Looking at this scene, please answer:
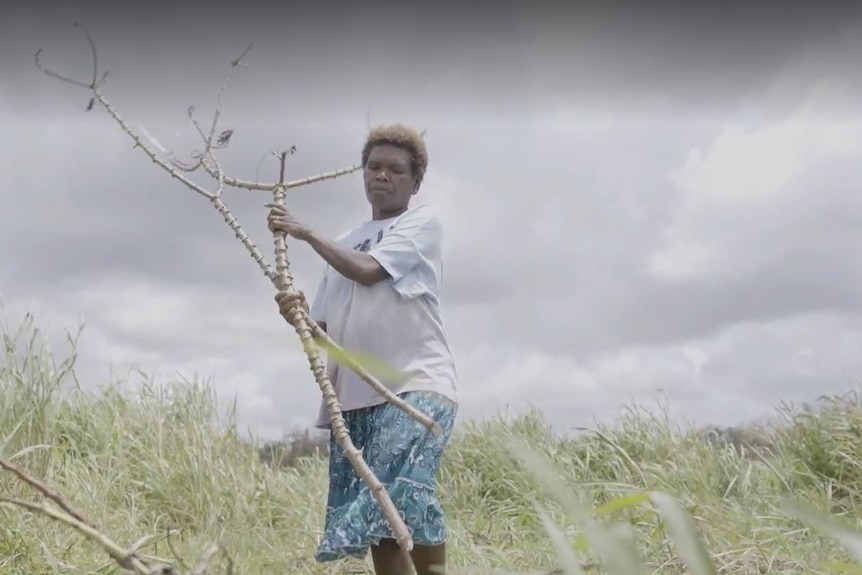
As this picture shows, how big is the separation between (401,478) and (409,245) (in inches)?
28.1

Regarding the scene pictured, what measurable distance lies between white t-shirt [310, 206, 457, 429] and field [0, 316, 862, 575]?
0.54 m

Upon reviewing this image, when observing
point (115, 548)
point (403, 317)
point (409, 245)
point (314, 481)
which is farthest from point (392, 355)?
point (314, 481)

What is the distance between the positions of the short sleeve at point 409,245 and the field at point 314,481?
0.75 m

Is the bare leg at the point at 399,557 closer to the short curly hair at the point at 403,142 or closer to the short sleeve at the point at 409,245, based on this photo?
the short sleeve at the point at 409,245

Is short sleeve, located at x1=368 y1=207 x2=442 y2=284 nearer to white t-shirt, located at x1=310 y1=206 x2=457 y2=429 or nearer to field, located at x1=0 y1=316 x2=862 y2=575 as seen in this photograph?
white t-shirt, located at x1=310 y1=206 x2=457 y2=429

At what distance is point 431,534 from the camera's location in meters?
2.93

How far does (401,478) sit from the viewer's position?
9.51 feet

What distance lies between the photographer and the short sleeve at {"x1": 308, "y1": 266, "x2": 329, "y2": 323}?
3.29 meters

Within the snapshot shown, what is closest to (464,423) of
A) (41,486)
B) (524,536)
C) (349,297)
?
(524,536)

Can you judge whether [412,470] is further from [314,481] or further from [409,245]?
[314,481]

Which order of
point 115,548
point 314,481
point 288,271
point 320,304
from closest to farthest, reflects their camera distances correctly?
point 115,548, point 288,271, point 320,304, point 314,481

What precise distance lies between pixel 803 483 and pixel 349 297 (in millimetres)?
3893

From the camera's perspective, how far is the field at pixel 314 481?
3.66 m

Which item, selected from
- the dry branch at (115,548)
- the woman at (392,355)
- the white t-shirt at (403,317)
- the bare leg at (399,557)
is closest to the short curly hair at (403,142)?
the woman at (392,355)
